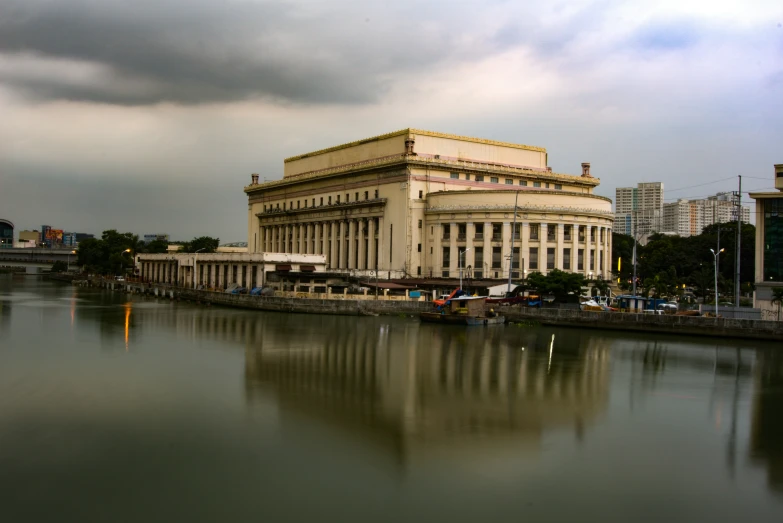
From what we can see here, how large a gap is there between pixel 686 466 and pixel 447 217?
58.5 metres

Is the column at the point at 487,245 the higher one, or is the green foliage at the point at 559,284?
the column at the point at 487,245

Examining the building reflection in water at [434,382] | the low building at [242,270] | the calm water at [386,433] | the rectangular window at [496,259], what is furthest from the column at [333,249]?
the calm water at [386,433]

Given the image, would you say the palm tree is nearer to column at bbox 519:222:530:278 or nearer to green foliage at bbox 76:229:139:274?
column at bbox 519:222:530:278

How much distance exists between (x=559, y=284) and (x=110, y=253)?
109155 mm

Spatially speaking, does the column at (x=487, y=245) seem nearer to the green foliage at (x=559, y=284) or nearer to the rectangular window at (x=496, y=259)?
the rectangular window at (x=496, y=259)

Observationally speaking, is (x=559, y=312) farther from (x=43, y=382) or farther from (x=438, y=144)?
(x=43, y=382)

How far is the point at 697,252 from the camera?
93562 mm

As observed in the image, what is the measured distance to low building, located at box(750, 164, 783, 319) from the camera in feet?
165

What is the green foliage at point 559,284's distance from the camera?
61.2m

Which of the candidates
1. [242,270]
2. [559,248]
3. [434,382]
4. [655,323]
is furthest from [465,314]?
[242,270]

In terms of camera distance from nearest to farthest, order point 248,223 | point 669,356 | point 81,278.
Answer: point 669,356 → point 248,223 → point 81,278

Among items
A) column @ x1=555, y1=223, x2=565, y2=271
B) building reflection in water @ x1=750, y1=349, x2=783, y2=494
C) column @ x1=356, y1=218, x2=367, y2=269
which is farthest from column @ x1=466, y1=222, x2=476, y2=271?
building reflection in water @ x1=750, y1=349, x2=783, y2=494

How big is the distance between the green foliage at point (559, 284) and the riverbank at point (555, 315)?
12.6 feet

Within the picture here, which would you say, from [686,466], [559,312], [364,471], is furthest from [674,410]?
[559,312]
